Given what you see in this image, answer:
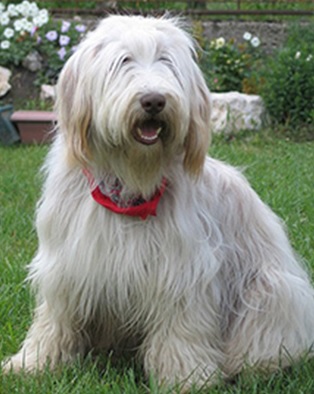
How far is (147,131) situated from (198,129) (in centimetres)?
24

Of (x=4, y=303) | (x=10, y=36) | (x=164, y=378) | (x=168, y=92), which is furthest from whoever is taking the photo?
(x=10, y=36)

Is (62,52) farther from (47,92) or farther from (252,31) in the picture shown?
(252,31)

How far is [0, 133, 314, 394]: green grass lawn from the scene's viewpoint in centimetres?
342

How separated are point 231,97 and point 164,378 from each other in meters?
5.29

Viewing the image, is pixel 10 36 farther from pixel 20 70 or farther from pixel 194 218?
pixel 194 218

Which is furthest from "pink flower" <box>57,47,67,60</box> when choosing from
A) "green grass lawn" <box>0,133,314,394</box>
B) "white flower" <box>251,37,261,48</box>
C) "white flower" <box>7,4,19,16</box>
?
"white flower" <box>251,37,261,48</box>

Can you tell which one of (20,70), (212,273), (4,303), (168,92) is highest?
(168,92)

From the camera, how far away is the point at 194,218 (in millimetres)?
3387

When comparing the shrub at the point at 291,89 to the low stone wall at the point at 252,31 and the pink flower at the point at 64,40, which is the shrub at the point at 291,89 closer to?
the low stone wall at the point at 252,31

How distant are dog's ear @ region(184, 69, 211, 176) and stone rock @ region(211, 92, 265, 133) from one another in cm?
499

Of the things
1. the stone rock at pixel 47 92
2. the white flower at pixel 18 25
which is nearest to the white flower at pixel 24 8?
the white flower at pixel 18 25

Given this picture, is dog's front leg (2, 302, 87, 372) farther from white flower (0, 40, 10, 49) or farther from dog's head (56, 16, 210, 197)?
white flower (0, 40, 10, 49)

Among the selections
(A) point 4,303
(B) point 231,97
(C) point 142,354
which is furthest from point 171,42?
(B) point 231,97

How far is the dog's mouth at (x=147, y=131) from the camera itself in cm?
303
